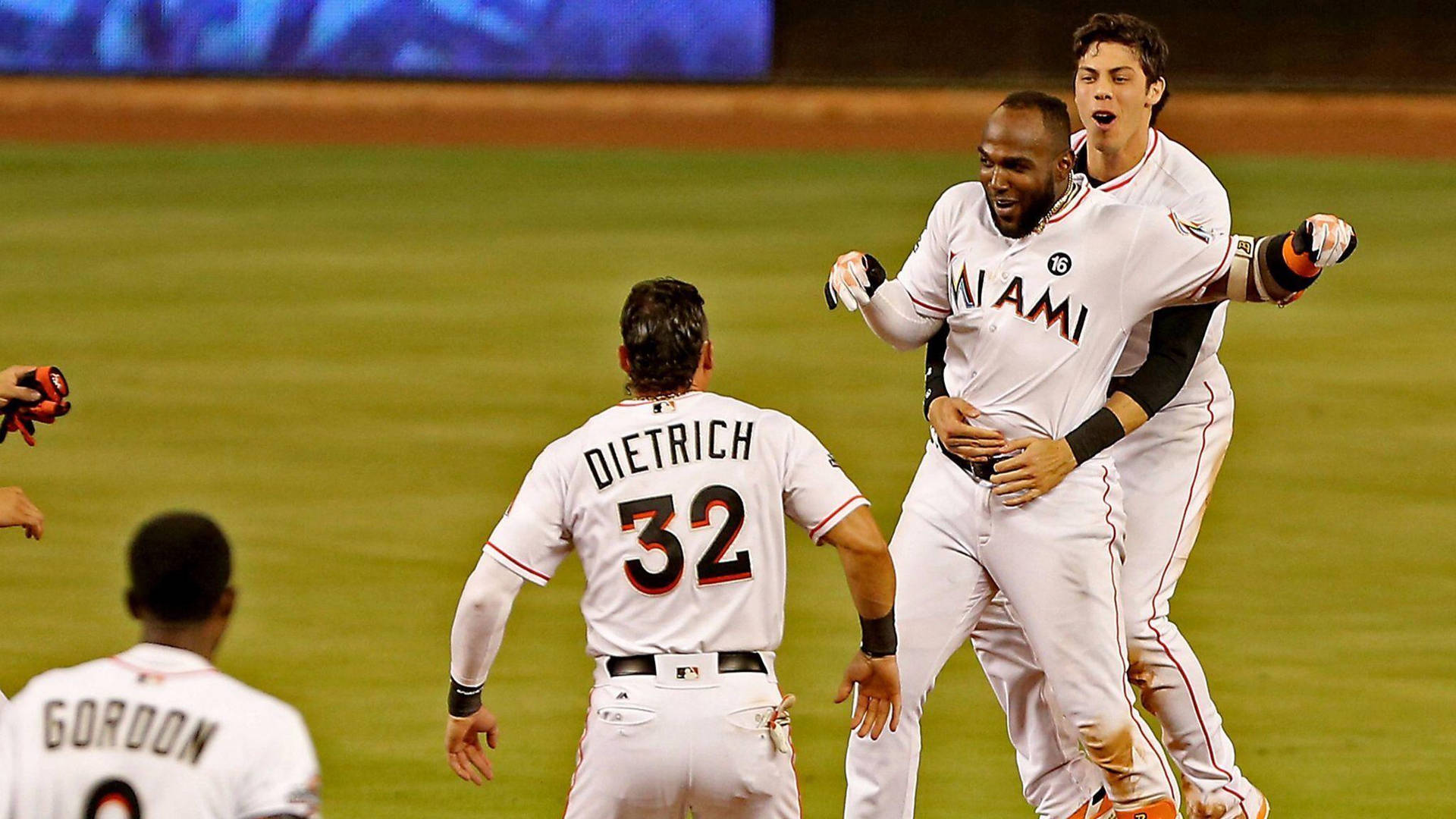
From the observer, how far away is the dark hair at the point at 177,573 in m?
3.81

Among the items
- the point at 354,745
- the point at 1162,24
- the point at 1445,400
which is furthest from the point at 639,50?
the point at 354,745

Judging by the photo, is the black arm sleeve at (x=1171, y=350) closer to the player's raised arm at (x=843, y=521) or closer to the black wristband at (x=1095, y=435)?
the black wristband at (x=1095, y=435)

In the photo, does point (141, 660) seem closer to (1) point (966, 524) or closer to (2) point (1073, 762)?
(1) point (966, 524)

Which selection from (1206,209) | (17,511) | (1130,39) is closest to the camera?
(17,511)

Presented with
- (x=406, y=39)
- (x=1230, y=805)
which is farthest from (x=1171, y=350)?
(x=406, y=39)

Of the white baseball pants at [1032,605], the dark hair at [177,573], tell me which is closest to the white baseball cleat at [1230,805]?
the white baseball pants at [1032,605]

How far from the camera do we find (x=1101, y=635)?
5723 mm

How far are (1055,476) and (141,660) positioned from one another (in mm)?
2672

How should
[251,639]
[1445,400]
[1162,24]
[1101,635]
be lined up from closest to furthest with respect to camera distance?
[1101,635]
[251,639]
[1445,400]
[1162,24]

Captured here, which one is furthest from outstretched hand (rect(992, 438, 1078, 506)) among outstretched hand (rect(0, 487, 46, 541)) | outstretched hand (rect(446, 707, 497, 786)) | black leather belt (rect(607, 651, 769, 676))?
outstretched hand (rect(0, 487, 46, 541))

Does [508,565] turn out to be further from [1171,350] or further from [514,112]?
[514,112]

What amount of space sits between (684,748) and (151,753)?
1446 millimetres

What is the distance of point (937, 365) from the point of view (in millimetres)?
6168

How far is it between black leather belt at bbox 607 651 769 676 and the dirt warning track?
1639 centimetres
